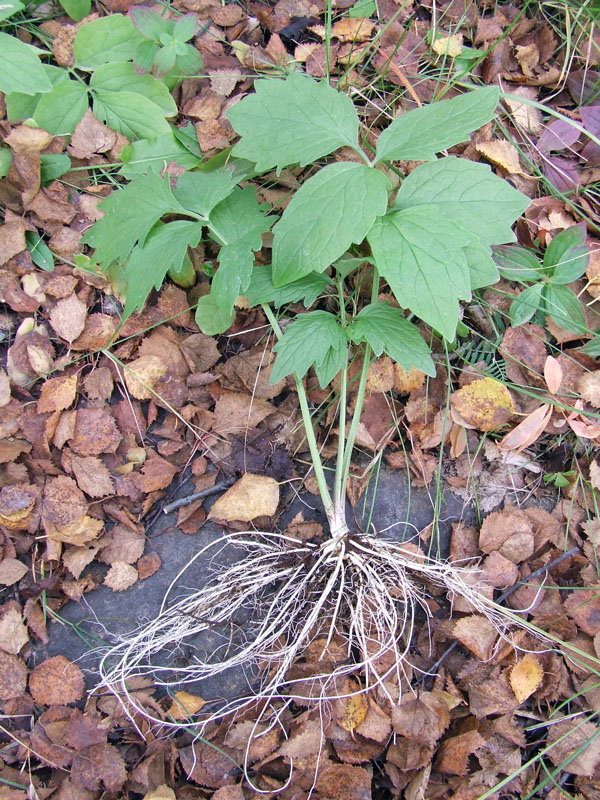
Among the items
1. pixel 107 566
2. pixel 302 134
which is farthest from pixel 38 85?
pixel 107 566

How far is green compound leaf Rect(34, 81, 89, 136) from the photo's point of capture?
76.3 inches

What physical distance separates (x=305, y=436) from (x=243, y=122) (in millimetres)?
1014

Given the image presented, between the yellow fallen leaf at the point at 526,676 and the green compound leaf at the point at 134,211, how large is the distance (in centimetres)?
180

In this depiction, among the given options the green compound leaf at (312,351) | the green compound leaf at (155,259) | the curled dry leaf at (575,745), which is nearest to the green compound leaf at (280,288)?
the green compound leaf at (312,351)

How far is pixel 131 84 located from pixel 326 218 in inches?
42.6

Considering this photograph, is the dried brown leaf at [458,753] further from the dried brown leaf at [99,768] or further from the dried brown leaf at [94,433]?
the dried brown leaf at [94,433]

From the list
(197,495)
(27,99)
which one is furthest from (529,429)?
(27,99)

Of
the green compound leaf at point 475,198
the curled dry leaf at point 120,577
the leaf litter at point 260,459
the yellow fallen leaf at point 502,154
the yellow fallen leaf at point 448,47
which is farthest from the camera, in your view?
the yellow fallen leaf at point 448,47

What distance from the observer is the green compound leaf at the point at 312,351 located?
1597mm

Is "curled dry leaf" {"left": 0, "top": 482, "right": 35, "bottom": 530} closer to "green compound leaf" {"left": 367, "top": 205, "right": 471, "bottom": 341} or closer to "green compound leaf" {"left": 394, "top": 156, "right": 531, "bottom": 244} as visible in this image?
"green compound leaf" {"left": 367, "top": 205, "right": 471, "bottom": 341}

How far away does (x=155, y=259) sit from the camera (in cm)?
167

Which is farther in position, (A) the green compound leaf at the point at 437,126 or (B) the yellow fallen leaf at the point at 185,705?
(B) the yellow fallen leaf at the point at 185,705

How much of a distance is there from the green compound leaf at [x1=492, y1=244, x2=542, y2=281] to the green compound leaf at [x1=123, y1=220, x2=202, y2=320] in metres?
1.08

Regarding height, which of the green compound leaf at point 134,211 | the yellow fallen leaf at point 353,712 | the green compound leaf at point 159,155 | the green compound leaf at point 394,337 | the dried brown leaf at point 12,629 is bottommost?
the yellow fallen leaf at point 353,712
